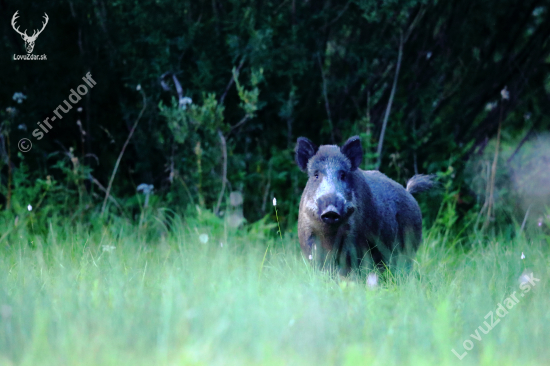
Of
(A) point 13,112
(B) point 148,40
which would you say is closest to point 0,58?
(A) point 13,112

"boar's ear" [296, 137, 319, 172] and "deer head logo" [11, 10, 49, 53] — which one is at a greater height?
"deer head logo" [11, 10, 49, 53]

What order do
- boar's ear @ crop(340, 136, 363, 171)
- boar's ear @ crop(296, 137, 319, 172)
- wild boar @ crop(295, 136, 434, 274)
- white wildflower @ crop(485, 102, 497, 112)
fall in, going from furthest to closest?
white wildflower @ crop(485, 102, 497, 112), boar's ear @ crop(296, 137, 319, 172), boar's ear @ crop(340, 136, 363, 171), wild boar @ crop(295, 136, 434, 274)

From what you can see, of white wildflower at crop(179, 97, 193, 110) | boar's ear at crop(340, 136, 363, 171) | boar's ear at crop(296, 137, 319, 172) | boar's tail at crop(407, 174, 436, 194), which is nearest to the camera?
boar's ear at crop(340, 136, 363, 171)

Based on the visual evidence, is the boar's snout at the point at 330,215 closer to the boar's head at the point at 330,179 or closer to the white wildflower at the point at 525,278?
the boar's head at the point at 330,179

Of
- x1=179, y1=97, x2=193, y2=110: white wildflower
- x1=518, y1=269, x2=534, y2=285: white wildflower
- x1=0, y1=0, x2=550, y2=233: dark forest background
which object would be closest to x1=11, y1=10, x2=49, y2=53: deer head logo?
x1=0, y1=0, x2=550, y2=233: dark forest background

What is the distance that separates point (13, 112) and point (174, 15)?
6.22 ft

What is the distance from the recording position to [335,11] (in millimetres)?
6633

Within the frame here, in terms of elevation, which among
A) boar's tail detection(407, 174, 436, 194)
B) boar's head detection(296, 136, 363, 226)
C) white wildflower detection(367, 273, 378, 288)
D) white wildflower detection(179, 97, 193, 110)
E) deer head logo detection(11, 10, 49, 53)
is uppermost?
deer head logo detection(11, 10, 49, 53)

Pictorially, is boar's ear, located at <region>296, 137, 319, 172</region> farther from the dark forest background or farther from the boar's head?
the dark forest background

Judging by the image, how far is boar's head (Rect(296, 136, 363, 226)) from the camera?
3.74 m

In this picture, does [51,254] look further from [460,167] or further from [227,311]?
[460,167]

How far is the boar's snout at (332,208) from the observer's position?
3688mm

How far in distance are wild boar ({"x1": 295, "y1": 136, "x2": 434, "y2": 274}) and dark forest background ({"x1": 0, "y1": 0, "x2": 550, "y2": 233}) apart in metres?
1.89

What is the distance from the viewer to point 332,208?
3672 millimetres
